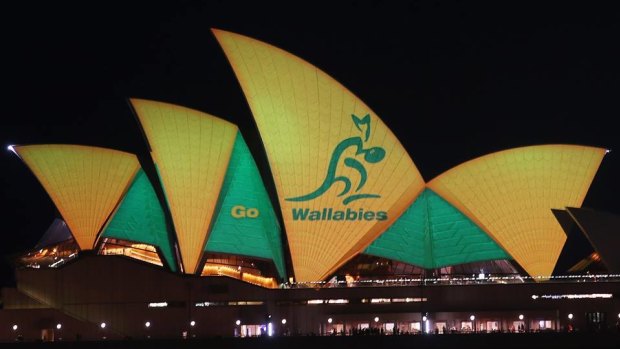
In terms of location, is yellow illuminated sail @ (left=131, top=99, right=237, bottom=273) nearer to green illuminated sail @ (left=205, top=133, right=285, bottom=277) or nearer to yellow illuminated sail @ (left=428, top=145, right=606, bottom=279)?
green illuminated sail @ (left=205, top=133, right=285, bottom=277)

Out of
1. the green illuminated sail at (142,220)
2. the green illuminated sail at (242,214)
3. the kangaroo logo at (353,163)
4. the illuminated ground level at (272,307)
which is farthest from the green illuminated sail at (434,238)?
the green illuminated sail at (142,220)

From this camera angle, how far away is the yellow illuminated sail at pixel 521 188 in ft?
141

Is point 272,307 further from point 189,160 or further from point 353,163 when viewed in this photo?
point 189,160

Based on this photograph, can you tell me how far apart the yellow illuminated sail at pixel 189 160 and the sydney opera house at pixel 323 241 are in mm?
85

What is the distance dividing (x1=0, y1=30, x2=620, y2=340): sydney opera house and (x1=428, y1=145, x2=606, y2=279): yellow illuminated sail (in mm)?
62

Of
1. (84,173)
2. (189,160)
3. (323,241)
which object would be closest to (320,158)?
(323,241)

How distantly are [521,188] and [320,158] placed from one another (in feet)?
29.2

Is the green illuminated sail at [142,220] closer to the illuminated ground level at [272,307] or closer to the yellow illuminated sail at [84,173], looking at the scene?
the yellow illuminated sail at [84,173]

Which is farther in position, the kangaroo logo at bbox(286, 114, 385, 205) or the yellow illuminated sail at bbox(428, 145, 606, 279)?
the yellow illuminated sail at bbox(428, 145, 606, 279)

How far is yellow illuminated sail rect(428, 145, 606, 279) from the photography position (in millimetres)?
43031

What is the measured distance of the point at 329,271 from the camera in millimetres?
43844

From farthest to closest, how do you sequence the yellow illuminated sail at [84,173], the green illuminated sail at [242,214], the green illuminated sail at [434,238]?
the yellow illuminated sail at [84,173]
the green illuminated sail at [434,238]
the green illuminated sail at [242,214]

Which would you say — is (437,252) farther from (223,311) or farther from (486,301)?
(223,311)

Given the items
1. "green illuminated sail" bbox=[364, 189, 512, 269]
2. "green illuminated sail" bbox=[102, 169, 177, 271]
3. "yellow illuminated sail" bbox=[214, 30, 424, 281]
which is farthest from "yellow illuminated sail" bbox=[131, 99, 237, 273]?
"green illuminated sail" bbox=[364, 189, 512, 269]
